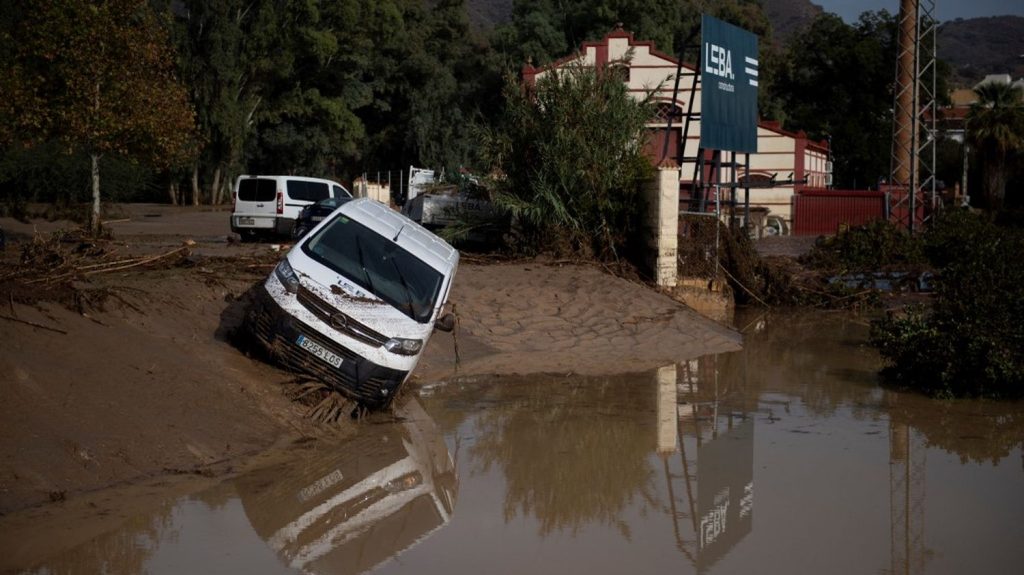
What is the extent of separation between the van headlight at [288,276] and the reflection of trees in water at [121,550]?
138 inches

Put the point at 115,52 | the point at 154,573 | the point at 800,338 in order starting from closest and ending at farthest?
the point at 154,573
the point at 800,338
the point at 115,52

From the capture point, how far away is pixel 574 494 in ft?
32.1

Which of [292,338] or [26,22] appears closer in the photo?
[292,338]

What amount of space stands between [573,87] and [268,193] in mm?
10223

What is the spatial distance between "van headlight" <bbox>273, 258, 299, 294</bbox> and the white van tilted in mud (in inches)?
0.5

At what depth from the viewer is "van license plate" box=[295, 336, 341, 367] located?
1148cm

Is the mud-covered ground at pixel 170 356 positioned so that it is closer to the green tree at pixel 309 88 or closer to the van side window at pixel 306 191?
the van side window at pixel 306 191

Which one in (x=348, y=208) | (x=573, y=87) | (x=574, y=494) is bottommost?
(x=574, y=494)

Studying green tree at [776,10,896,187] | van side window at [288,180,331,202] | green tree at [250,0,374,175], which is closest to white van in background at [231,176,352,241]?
van side window at [288,180,331,202]

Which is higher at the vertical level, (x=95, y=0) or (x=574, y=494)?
(x=95, y=0)

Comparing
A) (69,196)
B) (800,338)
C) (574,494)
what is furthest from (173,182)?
(574,494)

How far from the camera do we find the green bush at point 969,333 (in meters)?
13.9

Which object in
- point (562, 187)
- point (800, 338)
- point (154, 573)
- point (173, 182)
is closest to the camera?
point (154, 573)

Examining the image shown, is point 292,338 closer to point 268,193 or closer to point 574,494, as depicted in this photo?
point 574,494
